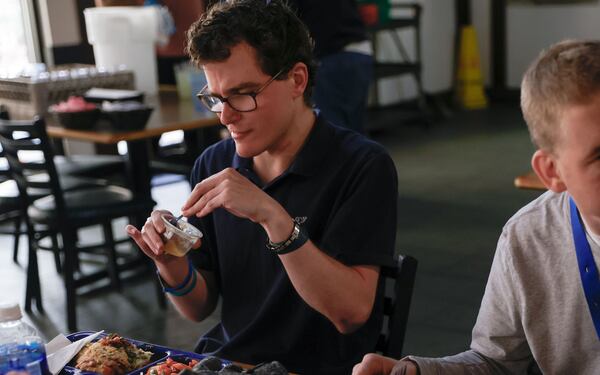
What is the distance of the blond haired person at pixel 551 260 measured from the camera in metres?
1.25

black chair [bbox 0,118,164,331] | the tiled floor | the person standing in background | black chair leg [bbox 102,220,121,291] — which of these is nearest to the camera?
black chair [bbox 0,118,164,331]

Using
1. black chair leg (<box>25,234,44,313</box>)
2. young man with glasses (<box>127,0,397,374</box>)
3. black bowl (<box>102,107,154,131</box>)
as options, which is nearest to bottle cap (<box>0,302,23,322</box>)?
young man with glasses (<box>127,0,397,374</box>)

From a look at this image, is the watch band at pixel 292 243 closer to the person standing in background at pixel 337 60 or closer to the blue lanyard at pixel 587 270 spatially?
the blue lanyard at pixel 587 270

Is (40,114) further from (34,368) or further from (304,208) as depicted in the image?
(34,368)

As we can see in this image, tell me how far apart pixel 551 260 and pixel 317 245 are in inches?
20.5

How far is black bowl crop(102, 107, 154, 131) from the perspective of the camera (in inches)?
153

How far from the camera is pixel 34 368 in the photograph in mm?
1329

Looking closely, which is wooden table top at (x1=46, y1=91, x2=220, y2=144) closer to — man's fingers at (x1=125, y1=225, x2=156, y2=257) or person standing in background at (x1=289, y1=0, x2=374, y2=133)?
person standing in background at (x1=289, y1=0, x2=374, y2=133)

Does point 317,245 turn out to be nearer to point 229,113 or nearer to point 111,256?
point 229,113

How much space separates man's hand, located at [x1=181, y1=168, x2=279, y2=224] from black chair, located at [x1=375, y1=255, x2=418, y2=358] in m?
0.33

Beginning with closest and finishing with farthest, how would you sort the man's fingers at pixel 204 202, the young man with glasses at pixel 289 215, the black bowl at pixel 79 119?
the man's fingers at pixel 204 202, the young man with glasses at pixel 289 215, the black bowl at pixel 79 119

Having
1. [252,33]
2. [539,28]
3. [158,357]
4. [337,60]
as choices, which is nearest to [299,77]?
[252,33]

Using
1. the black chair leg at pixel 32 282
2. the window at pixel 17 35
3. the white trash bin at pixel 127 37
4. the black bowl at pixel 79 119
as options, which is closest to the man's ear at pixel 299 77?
the black bowl at pixel 79 119

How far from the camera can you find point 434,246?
4.71 m
